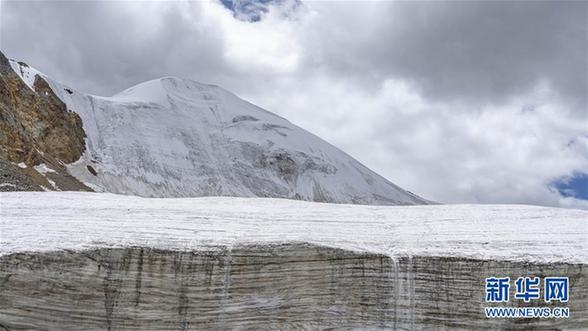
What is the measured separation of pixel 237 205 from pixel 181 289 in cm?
337

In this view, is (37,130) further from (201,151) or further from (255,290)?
(255,290)

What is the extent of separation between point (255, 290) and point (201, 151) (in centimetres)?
12055

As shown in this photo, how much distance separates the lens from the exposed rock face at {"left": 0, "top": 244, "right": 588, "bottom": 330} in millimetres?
9234

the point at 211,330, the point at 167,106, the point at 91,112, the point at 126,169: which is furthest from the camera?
the point at 167,106

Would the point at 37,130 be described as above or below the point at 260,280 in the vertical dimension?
above

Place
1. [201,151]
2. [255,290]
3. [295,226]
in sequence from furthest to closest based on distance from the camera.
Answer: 1. [201,151]
2. [295,226]
3. [255,290]

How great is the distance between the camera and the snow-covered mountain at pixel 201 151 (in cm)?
10194

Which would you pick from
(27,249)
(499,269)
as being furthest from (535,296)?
(27,249)

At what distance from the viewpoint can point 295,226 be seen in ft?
34.7

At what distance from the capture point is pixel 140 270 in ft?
30.8

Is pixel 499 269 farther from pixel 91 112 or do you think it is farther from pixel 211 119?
pixel 211 119

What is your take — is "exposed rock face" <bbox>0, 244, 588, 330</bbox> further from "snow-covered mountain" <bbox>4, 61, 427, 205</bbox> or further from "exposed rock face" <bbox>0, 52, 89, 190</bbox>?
"snow-covered mountain" <bbox>4, 61, 427, 205</bbox>

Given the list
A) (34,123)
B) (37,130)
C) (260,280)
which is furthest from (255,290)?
(37,130)

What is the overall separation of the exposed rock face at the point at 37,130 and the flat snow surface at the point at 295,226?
138ft
